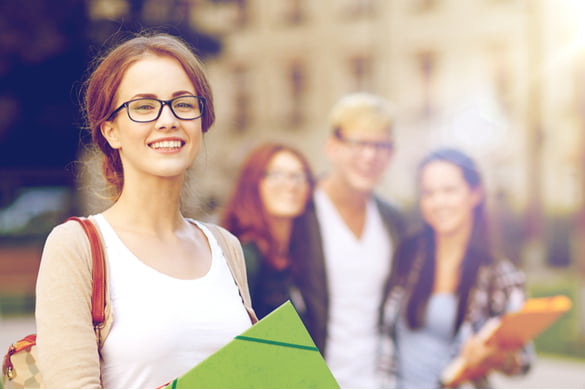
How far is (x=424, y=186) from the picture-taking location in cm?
390

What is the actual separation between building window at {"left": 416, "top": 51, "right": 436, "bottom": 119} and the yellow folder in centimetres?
160

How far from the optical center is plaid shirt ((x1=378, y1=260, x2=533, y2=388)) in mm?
3643

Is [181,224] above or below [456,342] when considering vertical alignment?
above

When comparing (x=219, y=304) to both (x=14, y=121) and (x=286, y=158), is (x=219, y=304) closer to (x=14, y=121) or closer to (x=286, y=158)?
(x=286, y=158)

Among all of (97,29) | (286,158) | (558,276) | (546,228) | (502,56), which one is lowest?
(558,276)

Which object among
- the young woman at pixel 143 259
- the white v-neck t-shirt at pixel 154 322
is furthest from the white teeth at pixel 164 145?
the white v-neck t-shirt at pixel 154 322

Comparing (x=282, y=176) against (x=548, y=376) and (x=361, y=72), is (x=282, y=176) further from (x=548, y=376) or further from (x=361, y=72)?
(x=548, y=376)

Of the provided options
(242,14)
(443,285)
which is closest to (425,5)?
(242,14)

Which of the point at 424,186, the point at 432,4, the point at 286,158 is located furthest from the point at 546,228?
the point at 286,158

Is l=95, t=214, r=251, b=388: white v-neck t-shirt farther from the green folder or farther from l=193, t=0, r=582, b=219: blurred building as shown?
l=193, t=0, r=582, b=219: blurred building

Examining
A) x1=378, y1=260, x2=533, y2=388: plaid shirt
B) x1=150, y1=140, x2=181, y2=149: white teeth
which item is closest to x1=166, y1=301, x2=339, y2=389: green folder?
x1=150, y1=140, x2=181, y2=149: white teeth

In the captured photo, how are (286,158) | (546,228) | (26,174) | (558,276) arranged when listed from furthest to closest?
1. (26,174)
2. (558,276)
3. (546,228)
4. (286,158)

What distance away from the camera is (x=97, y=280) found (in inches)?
57.2

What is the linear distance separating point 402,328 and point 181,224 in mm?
2215
